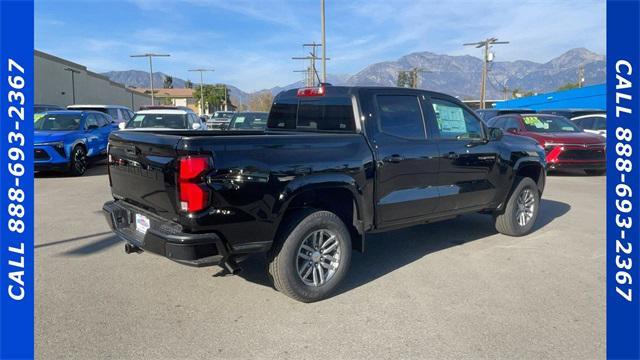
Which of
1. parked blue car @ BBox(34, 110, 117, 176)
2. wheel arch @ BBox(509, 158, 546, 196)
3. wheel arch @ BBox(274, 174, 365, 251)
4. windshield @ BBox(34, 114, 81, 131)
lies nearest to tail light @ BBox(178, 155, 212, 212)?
wheel arch @ BBox(274, 174, 365, 251)

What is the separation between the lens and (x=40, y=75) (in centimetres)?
3769

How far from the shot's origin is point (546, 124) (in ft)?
41.0

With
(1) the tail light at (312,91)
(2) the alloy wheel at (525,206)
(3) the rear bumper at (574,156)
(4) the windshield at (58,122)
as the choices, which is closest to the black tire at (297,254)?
(1) the tail light at (312,91)

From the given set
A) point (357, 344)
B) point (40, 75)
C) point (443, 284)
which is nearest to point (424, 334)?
point (357, 344)

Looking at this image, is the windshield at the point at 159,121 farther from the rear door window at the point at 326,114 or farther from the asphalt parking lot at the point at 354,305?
the rear door window at the point at 326,114

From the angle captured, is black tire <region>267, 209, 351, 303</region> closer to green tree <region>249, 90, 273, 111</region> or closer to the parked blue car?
the parked blue car

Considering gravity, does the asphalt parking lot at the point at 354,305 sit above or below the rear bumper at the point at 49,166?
below

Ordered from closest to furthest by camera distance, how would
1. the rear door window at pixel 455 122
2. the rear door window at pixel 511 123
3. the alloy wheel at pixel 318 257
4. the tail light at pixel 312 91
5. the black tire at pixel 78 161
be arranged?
1. the alloy wheel at pixel 318 257
2. the tail light at pixel 312 91
3. the rear door window at pixel 455 122
4. the black tire at pixel 78 161
5. the rear door window at pixel 511 123

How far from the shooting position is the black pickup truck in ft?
10.9

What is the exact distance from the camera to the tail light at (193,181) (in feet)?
10.6

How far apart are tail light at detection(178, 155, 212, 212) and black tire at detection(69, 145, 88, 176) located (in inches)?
357

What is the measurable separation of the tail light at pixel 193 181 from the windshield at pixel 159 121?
31.6ft

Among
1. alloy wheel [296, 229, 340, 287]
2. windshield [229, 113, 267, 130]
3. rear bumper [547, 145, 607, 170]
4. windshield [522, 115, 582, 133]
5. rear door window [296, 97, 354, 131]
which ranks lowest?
alloy wheel [296, 229, 340, 287]

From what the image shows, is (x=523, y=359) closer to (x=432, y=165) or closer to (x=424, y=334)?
(x=424, y=334)
